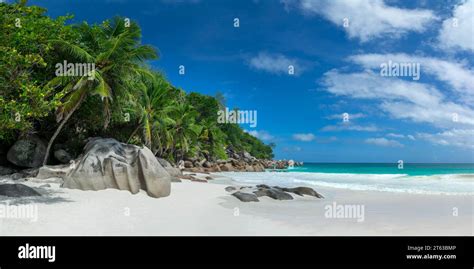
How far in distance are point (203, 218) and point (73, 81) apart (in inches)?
461

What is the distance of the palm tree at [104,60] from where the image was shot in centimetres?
1689

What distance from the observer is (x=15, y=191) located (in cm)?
1054

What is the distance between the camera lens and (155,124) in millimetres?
27656

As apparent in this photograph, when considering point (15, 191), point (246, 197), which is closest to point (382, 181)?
point (246, 197)

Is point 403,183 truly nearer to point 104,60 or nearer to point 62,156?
point 104,60

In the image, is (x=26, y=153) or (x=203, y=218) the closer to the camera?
(x=203, y=218)

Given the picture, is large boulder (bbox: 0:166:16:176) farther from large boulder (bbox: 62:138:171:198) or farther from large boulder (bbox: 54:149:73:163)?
large boulder (bbox: 62:138:171:198)

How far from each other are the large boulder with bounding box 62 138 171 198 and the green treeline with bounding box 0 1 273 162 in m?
2.30

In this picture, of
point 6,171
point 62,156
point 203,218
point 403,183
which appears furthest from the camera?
point 403,183

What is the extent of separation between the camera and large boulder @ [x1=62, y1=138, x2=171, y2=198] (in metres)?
12.8

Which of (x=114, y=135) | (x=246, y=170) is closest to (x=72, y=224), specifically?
(x=114, y=135)

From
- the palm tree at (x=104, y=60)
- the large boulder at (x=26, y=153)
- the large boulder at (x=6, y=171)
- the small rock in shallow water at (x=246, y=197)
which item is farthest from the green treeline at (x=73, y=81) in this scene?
the small rock in shallow water at (x=246, y=197)

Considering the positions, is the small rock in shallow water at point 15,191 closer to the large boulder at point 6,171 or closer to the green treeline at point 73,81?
the green treeline at point 73,81
